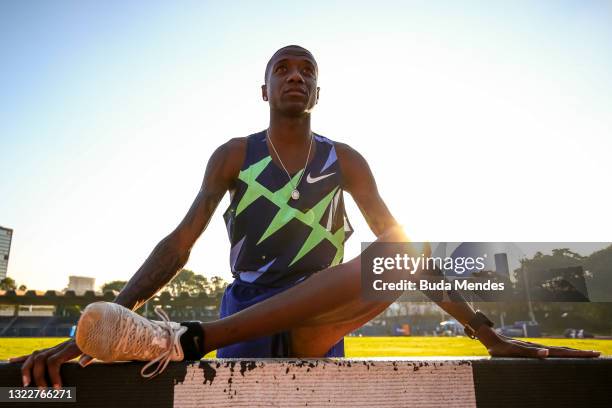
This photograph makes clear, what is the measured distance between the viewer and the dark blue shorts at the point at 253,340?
1.74 meters

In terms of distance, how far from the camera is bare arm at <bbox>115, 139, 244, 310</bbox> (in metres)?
1.73

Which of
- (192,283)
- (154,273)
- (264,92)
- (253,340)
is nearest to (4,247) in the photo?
(192,283)

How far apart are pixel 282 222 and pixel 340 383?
1147 mm

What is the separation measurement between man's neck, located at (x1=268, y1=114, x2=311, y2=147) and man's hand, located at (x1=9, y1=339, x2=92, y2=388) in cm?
165

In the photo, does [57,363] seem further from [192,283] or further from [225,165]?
[192,283]

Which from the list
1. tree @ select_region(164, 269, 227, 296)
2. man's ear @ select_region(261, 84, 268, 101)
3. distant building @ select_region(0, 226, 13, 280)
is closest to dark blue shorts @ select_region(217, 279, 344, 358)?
man's ear @ select_region(261, 84, 268, 101)

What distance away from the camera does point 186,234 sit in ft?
6.95

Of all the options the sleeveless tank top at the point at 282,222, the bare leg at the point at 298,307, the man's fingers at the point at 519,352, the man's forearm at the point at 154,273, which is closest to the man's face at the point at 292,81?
the sleeveless tank top at the point at 282,222

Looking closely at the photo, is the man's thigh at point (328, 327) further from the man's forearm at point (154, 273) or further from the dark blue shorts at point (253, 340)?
the man's forearm at point (154, 273)

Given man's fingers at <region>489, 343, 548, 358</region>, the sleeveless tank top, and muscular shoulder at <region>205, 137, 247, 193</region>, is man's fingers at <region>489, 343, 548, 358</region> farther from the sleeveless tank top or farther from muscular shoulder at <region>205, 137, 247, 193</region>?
muscular shoulder at <region>205, 137, 247, 193</region>

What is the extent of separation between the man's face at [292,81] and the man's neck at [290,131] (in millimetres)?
52

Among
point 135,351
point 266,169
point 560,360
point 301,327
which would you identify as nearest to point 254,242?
point 266,169

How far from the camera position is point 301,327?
1562 millimetres

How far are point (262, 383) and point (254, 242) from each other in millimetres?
1117
